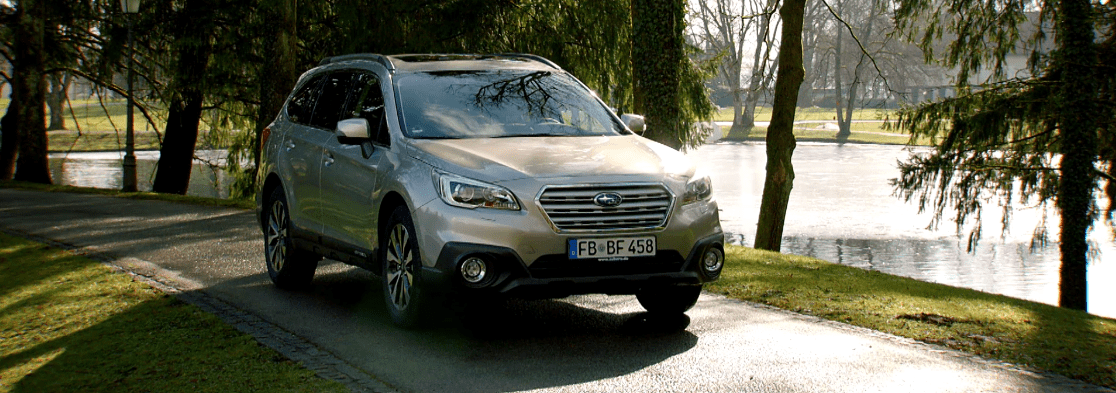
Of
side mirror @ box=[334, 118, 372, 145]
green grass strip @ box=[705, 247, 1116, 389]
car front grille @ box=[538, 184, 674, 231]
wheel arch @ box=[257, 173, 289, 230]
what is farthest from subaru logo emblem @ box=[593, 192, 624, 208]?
wheel arch @ box=[257, 173, 289, 230]

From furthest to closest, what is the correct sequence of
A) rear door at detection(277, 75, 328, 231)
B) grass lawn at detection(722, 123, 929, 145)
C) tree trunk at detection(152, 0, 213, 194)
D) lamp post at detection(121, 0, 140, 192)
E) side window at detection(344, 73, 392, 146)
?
grass lawn at detection(722, 123, 929, 145)
lamp post at detection(121, 0, 140, 192)
tree trunk at detection(152, 0, 213, 194)
rear door at detection(277, 75, 328, 231)
side window at detection(344, 73, 392, 146)

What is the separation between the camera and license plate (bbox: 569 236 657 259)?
6719 millimetres

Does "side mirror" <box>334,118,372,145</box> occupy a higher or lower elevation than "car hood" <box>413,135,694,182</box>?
higher

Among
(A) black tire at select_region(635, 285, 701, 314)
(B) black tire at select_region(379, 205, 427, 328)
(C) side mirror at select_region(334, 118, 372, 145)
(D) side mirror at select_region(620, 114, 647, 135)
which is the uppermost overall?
(D) side mirror at select_region(620, 114, 647, 135)

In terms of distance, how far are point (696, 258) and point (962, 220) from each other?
12092 mm

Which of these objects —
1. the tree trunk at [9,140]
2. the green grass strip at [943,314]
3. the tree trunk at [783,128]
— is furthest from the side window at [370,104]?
the tree trunk at [9,140]

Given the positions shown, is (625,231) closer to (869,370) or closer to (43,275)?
(869,370)

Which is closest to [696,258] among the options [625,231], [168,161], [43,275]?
[625,231]

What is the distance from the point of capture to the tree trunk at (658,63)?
12.8m

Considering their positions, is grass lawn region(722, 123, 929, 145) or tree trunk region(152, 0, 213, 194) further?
grass lawn region(722, 123, 929, 145)

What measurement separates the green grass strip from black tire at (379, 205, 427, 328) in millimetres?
2815

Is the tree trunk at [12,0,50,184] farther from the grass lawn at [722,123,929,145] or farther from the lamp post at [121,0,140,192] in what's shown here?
the grass lawn at [722,123,929,145]

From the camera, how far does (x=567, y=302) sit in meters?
8.78

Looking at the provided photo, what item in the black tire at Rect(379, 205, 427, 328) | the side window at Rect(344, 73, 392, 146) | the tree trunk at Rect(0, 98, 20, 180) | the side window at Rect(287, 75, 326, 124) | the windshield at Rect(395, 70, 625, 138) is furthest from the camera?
the tree trunk at Rect(0, 98, 20, 180)
